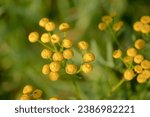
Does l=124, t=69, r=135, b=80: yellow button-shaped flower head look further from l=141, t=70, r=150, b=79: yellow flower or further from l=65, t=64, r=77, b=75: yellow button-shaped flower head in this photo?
l=65, t=64, r=77, b=75: yellow button-shaped flower head

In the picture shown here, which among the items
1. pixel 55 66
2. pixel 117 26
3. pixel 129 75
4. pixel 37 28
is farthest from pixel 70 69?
pixel 37 28

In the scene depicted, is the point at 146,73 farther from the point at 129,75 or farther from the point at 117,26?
the point at 117,26

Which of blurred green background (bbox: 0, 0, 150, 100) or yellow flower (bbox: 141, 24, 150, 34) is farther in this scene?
blurred green background (bbox: 0, 0, 150, 100)

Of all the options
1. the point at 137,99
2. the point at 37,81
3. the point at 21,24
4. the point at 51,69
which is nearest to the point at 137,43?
the point at 137,99

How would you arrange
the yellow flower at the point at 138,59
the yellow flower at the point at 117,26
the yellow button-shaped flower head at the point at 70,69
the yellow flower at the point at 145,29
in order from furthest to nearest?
1. the yellow flower at the point at 117,26
2. the yellow flower at the point at 145,29
3. the yellow flower at the point at 138,59
4. the yellow button-shaped flower head at the point at 70,69

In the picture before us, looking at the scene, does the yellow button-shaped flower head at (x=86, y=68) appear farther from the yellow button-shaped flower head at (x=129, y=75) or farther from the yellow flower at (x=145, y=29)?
the yellow flower at (x=145, y=29)

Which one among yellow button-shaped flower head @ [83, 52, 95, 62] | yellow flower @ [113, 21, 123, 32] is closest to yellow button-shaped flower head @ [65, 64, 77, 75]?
yellow button-shaped flower head @ [83, 52, 95, 62]

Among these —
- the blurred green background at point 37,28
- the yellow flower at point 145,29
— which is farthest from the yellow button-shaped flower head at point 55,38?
the blurred green background at point 37,28

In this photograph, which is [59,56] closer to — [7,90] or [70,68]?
[70,68]
